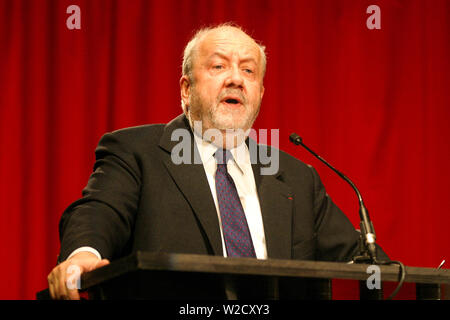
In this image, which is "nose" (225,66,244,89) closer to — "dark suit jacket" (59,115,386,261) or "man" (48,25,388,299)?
"man" (48,25,388,299)

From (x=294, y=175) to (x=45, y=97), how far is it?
127 centimetres

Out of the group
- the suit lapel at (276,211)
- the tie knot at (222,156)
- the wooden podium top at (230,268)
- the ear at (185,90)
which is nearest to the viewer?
the wooden podium top at (230,268)

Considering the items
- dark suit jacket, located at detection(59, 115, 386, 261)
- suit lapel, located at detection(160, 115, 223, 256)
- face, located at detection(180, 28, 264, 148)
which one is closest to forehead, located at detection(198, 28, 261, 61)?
face, located at detection(180, 28, 264, 148)

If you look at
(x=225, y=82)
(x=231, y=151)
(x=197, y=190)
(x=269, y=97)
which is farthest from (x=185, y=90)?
(x=269, y=97)

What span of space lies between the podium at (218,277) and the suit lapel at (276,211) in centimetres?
56

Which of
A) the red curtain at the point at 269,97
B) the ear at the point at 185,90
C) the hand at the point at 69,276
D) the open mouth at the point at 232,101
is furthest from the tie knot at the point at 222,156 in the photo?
the red curtain at the point at 269,97

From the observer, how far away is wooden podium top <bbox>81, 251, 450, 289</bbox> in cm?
111

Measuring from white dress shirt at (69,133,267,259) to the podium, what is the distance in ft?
1.98

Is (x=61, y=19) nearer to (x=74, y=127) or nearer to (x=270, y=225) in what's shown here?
(x=74, y=127)

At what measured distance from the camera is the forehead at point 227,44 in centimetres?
227

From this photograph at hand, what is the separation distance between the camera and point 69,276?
134 cm

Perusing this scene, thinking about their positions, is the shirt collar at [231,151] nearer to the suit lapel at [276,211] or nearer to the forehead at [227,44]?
the suit lapel at [276,211]
